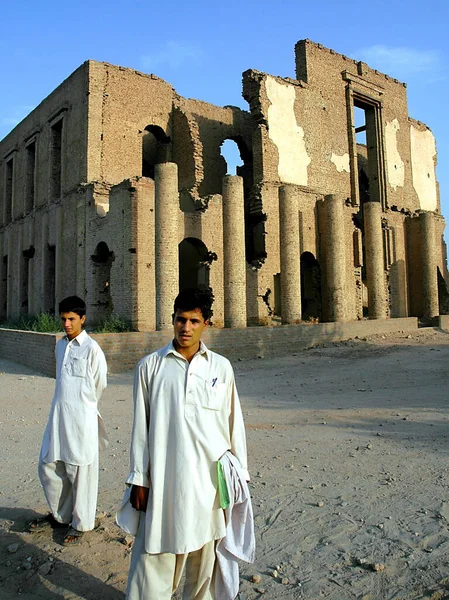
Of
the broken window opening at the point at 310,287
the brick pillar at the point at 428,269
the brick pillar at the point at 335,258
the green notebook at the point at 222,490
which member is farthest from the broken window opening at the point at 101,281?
the brick pillar at the point at 428,269

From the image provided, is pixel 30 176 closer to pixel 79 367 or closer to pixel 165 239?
pixel 165 239

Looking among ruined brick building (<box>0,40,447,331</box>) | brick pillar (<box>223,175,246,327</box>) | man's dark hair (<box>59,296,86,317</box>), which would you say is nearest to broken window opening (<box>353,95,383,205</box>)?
ruined brick building (<box>0,40,447,331</box>)

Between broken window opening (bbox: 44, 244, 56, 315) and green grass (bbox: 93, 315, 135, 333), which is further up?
broken window opening (bbox: 44, 244, 56, 315)

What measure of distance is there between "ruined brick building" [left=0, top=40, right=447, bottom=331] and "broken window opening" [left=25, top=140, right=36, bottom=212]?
0.18ft

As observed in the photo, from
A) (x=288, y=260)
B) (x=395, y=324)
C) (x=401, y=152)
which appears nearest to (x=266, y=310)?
(x=288, y=260)

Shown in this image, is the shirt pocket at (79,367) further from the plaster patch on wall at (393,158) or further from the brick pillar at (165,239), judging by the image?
the plaster patch on wall at (393,158)

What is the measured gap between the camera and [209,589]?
237 centimetres

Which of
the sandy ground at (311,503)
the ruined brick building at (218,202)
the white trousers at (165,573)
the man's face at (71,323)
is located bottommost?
the sandy ground at (311,503)

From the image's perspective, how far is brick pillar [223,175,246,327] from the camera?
624 inches

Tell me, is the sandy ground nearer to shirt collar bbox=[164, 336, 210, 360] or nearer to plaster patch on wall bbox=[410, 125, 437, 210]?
shirt collar bbox=[164, 336, 210, 360]

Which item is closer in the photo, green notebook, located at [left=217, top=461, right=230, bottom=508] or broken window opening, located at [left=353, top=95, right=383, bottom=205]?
green notebook, located at [left=217, top=461, right=230, bottom=508]

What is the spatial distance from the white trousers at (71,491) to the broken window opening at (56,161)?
691 inches

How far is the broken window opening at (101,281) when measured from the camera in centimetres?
1648

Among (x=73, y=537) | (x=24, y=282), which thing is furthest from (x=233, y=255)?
(x=73, y=537)
